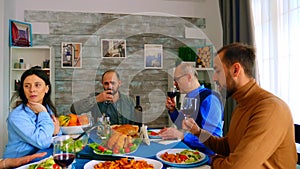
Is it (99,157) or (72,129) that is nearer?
(99,157)

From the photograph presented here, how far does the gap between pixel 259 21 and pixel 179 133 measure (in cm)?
170

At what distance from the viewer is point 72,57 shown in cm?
336

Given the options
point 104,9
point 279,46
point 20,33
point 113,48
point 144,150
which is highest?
point 104,9

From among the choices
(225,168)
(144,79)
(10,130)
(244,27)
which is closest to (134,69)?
(144,79)

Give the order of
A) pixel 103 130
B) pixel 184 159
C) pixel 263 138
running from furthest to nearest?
pixel 103 130
pixel 184 159
pixel 263 138

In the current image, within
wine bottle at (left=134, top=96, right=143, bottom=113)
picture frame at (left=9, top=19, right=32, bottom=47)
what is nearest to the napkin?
wine bottle at (left=134, top=96, right=143, bottom=113)

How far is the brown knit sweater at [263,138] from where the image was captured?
3.29 feet

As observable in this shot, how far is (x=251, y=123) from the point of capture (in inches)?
41.9

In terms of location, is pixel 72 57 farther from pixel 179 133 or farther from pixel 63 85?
pixel 179 133

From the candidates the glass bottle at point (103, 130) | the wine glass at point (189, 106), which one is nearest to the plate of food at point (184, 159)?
the wine glass at point (189, 106)

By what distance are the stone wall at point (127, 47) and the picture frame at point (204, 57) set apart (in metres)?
0.20

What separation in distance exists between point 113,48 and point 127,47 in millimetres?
187

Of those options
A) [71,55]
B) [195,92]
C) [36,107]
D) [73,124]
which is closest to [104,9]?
[71,55]

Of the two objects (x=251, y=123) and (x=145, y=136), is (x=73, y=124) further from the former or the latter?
(x=251, y=123)
